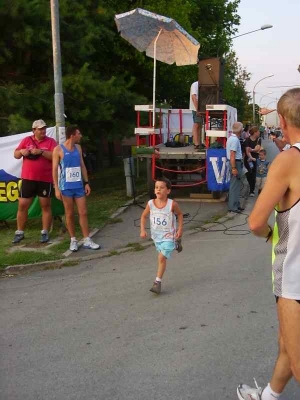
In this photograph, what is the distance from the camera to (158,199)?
5.31 metres

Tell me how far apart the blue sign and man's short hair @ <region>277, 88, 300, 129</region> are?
26.5ft

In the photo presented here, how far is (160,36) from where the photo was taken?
39.4 feet

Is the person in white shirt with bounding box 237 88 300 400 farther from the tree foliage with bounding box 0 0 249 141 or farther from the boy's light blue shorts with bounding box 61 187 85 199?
the tree foliage with bounding box 0 0 249 141

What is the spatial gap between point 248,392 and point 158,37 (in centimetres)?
1029

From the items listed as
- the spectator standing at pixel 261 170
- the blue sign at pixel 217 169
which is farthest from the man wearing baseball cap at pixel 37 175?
the spectator standing at pixel 261 170

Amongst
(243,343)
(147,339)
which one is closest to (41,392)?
(147,339)

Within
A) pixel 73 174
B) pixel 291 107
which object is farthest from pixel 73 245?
pixel 291 107

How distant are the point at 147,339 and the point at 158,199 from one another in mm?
1667

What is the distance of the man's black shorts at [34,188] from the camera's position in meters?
7.58

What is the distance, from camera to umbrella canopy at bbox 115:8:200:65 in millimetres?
11109

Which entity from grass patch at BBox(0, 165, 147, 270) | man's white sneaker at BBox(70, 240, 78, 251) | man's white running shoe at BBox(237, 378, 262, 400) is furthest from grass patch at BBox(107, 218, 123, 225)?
man's white running shoe at BBox(237, 378, 262, 400)

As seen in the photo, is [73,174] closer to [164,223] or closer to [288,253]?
[164,223]

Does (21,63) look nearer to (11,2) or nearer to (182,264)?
(11,2)

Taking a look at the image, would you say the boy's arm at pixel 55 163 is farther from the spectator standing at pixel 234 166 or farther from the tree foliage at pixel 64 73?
the spectator standing at pixel 234 166
